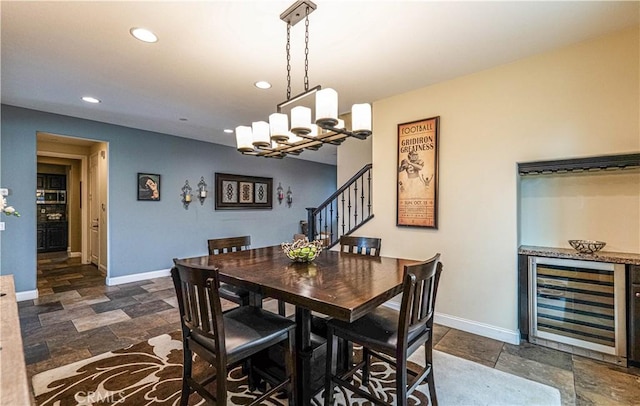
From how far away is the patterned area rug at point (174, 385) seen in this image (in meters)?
2.00

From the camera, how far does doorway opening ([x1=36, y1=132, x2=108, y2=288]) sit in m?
5.62

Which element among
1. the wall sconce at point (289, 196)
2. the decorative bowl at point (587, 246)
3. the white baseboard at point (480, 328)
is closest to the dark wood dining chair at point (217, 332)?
the white baseboard at point (480, 328)

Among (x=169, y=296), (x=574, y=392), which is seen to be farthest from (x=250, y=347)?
(x=169, y=296)

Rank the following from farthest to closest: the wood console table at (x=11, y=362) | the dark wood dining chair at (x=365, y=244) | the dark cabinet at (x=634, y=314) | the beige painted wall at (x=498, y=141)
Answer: the dark wood dining chair at (x=365, y=244) < the beige painted wall at (x=498, y=141) < the dark cabinet at (x=634, y=314) < the wood console table at (x=11, y=362)

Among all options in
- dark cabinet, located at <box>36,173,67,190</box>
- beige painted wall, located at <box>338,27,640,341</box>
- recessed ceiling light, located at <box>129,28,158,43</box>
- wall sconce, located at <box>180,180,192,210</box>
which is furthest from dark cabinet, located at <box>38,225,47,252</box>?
beige painted wall, located at <box>338,27,640,341</box>

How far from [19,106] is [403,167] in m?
5.21

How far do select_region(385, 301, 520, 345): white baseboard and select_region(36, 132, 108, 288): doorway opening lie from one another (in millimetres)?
5655

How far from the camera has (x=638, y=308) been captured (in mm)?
2285

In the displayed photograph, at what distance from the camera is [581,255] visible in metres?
2.52

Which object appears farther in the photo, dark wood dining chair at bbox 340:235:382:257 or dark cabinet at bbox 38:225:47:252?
dark cabinet at bbox 38:225:47:252

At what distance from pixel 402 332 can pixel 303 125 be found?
1.42m

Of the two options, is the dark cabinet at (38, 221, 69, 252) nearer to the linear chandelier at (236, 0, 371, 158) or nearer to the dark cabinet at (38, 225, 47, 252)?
the dark cabinet at (38, 225, 47, 252)

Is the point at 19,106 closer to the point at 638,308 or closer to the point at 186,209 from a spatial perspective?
the point at 186,209

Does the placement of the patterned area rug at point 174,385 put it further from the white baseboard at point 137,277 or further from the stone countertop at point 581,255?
the white baseboard at point 137,277
